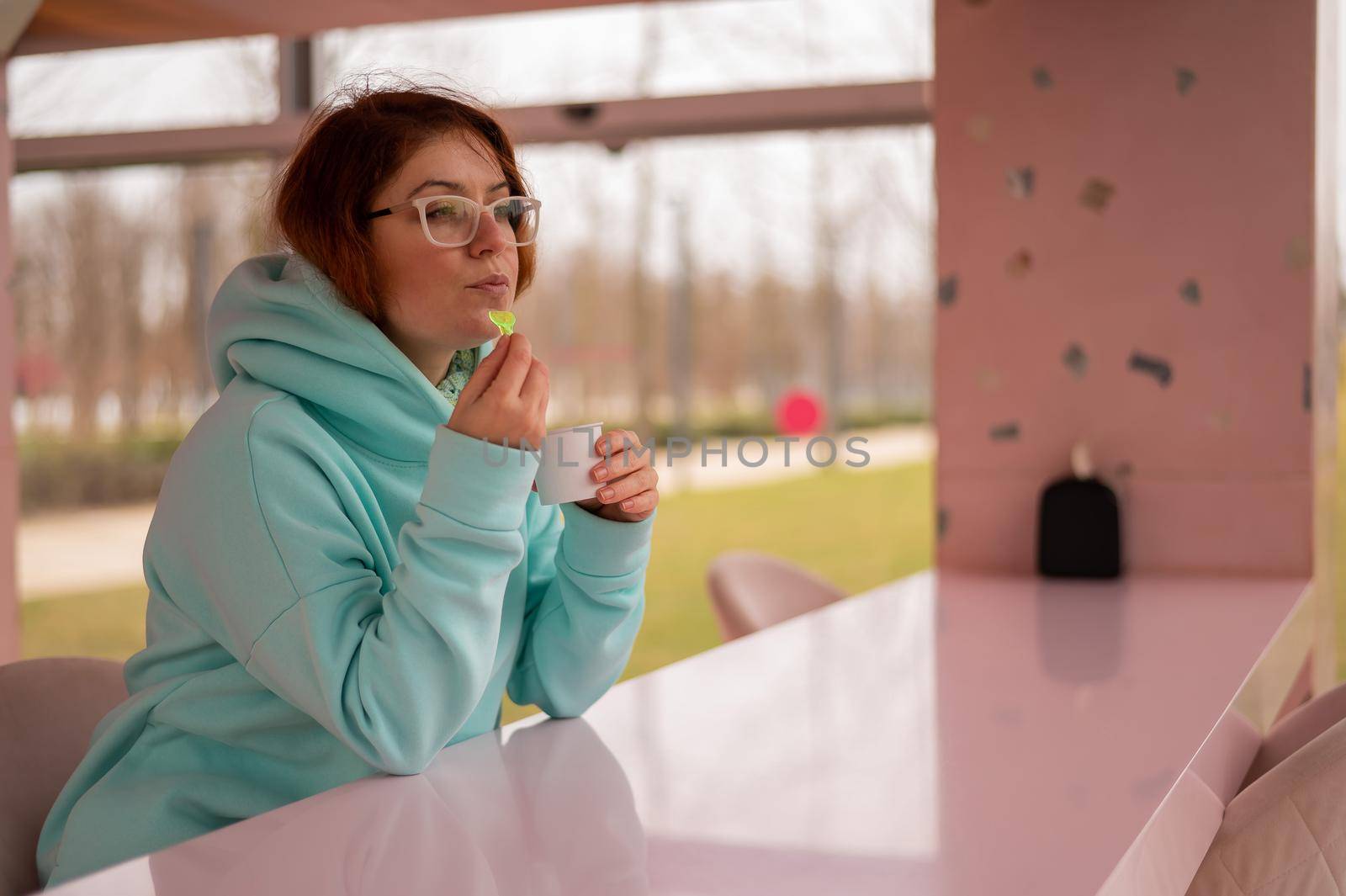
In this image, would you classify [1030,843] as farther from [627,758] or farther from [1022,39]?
[1022,39]

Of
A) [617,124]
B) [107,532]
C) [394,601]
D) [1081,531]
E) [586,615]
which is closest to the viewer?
[394,601]

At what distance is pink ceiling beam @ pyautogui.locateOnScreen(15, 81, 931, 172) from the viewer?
279cm

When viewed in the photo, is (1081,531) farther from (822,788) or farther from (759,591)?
(822,788)

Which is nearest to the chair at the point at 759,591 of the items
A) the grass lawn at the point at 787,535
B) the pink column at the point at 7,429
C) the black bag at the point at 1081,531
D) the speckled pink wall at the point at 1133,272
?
the speckled pink wall at the point at 1133,272

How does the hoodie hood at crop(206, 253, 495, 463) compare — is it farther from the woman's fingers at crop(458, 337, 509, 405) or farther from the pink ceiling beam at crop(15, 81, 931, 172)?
the pink ceiling beam at crop(15, 81, 931, 172)

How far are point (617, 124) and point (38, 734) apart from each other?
2.10 metres

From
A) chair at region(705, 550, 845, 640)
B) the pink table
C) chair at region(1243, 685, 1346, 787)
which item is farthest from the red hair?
chair at region(705, 550, 845, 640)

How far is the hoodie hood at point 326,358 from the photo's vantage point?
0.98 meters

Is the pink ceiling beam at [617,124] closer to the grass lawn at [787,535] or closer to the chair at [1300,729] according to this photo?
the chair at [1300,729]

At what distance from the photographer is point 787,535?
6152mm

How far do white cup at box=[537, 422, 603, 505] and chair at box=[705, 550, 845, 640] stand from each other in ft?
3.93

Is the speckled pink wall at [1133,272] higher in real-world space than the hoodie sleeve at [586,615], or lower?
higher

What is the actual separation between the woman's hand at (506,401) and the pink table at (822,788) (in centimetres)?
26

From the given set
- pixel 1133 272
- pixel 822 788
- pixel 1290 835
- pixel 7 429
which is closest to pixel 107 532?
pixel 7 429
